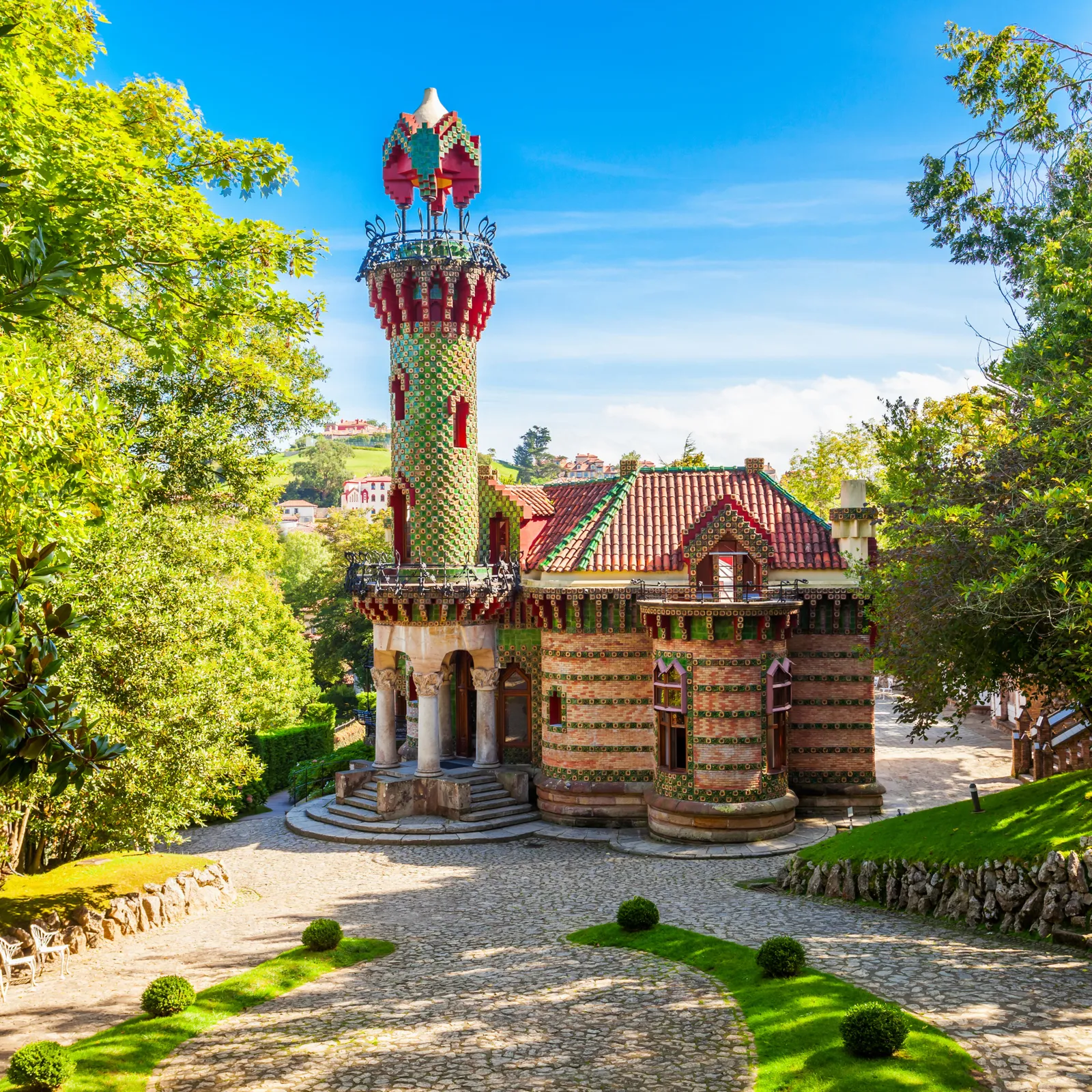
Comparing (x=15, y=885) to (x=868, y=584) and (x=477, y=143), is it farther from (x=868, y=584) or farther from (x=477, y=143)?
(x=477, y=143)

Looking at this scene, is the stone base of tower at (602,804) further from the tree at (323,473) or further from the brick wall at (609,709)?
the tree at (323,473)

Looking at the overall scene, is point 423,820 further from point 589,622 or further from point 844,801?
point 844,801

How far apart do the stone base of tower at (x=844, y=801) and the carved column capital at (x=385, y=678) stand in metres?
12.4

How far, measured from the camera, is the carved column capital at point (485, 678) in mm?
29297

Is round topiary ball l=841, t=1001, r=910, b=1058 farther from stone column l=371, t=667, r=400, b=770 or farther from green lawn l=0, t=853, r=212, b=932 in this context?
stone column l=371, t=667, r=400, b=770

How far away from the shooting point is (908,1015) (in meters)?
12.5

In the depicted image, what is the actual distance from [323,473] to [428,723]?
116113mm

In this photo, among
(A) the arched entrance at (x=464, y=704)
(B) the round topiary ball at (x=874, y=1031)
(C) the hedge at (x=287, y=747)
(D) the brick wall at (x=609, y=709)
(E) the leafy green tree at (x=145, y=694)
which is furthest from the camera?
(C) the hedge at (x=287, y=747)

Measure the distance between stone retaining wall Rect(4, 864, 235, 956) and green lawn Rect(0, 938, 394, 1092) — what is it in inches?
167

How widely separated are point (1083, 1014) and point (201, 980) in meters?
12.7

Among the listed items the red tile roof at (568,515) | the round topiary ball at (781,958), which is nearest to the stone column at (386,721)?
the red tile roof at (568,515)

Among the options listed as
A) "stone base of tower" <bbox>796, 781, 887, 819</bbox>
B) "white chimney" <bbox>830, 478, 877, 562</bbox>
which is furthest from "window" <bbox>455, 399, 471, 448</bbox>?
"stone base of tower" <bbox>796, 781, 887, 819</bbox>

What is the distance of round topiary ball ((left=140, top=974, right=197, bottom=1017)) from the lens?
14047 millimetres

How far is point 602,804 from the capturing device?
2731 cm
